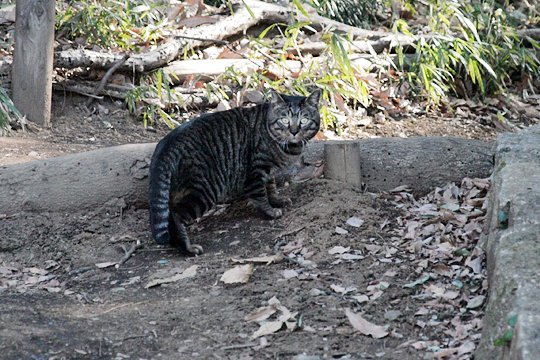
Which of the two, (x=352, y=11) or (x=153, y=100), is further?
(x=352, y=11)

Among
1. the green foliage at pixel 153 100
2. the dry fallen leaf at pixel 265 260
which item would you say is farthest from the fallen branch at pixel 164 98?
the dry fallen leaf at pixel 265 260

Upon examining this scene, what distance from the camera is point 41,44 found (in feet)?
24.3

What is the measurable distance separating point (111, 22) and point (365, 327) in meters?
5.60

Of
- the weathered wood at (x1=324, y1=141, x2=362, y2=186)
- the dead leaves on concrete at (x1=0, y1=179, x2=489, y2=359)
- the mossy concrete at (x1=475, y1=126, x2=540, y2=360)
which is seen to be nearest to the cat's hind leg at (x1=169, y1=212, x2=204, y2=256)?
the dead leaves on concrete at (x1=0, y1=179, x2=489, y2=359)

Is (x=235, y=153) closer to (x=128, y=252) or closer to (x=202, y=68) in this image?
(x=128, y=252)

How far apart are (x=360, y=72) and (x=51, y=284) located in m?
4.50

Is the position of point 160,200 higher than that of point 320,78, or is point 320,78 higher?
point 320,78

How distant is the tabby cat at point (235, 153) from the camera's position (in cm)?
553

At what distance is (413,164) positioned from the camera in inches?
233

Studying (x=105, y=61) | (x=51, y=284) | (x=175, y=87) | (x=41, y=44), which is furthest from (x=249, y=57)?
(x=51, y=284)

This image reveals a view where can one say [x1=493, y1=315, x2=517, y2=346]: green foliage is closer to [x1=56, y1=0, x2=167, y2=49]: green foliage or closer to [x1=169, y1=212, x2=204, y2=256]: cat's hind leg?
[x1=169, y1=212, x2=204, y2=256]: cat's hind leg

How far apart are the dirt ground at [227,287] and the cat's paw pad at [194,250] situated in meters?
0.05

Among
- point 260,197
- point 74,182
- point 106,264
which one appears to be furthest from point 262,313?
point 74,182

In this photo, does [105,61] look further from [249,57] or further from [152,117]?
[249,57]
